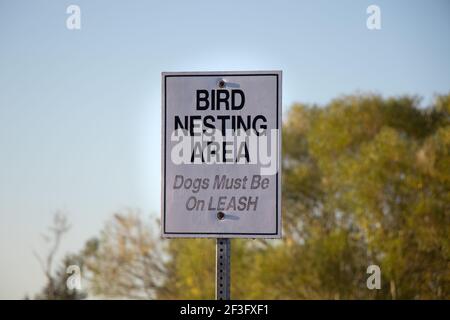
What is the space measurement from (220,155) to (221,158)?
0.8 inches

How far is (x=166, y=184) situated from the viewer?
5855mm

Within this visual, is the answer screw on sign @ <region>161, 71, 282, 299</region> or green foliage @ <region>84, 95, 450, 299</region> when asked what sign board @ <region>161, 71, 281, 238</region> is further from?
green foliage @ <region>84, 95, 450, 299</region>

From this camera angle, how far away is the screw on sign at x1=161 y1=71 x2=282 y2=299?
576cm


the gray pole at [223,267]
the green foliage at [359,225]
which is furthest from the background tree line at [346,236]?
the gray pole at [223,267]

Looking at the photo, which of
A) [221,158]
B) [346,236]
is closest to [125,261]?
[346,236]

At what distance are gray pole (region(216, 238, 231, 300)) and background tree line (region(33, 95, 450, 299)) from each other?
108 ft

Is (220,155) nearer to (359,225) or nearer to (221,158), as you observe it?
(221,158)

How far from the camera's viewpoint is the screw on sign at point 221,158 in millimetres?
5758

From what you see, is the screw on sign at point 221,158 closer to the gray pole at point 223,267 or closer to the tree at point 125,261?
the gray pole at point 223,267

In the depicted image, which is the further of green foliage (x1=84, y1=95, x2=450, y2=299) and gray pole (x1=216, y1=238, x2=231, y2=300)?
green foliage (x1=84, y1=95, x2=450, y2=299)

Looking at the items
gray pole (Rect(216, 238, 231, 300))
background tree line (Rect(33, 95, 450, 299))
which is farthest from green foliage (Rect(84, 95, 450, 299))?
gray pole (Rect(216, 238, 231, 300))

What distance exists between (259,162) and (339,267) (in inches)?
1419
